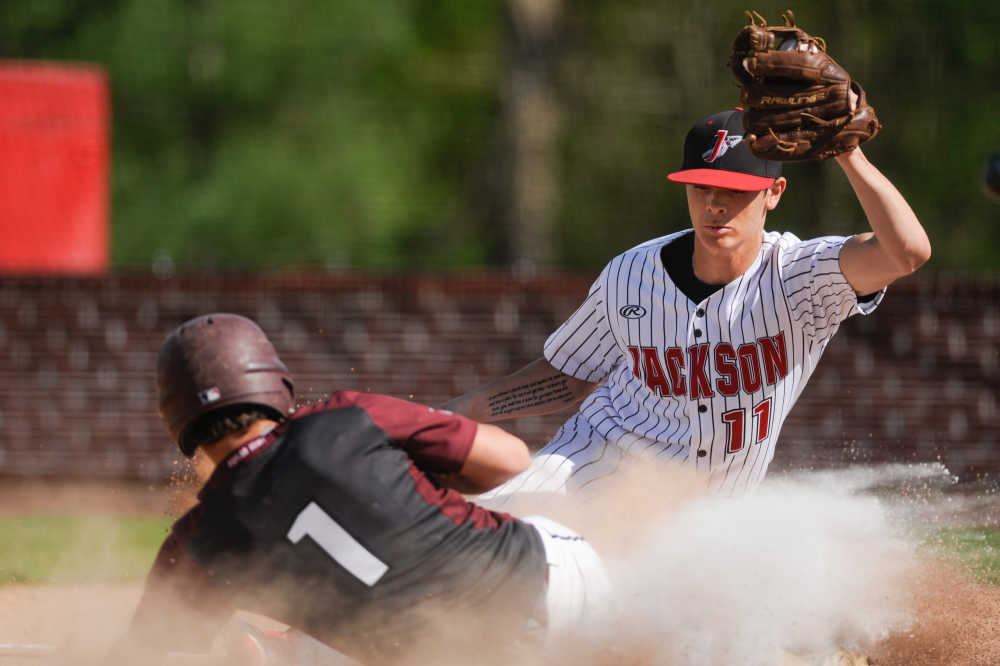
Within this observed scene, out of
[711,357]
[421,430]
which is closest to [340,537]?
[421,430]

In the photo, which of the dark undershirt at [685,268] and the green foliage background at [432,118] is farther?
the green foliage background at [432,118]

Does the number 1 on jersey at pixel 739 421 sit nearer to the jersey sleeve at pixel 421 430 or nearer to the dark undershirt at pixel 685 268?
the dark undershirt at pixel 685 268

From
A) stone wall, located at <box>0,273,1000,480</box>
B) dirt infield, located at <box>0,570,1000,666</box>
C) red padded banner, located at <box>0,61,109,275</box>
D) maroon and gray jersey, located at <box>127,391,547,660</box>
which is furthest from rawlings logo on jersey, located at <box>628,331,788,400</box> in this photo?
red padded banner, located at <box>0,61,109,275</box>

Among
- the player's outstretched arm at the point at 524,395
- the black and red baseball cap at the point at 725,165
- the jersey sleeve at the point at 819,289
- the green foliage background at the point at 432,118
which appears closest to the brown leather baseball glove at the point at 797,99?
the black and red baseball cap at the point at 725,165

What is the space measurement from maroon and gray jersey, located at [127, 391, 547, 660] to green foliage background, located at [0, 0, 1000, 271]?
1713 centimetres

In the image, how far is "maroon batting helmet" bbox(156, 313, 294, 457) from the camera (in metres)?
3.34

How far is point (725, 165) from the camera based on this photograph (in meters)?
4.53

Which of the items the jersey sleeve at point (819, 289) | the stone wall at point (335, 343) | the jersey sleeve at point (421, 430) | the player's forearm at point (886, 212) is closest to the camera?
the jersey sleeve at point (421, 430)

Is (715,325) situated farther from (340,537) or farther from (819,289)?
(340,537)

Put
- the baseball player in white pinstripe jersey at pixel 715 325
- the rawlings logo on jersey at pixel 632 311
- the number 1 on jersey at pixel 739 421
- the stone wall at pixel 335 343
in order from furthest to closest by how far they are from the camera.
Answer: the stone wall at pixel 335 343 → the rawlings logo on jersey at pixel 632 311 → the number 1 on jersey at pixel 739 421 → the baseball player in white pinstripe jersey at pixel 715 325

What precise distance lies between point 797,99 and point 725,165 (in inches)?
22.7

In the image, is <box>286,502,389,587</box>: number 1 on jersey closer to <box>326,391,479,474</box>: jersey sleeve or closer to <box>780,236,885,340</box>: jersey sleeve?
<box>326,391,479,474</box>: jersey sleeve

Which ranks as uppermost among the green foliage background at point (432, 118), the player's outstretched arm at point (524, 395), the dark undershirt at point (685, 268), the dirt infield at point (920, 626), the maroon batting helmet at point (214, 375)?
the maroon batting helmet at point (214, 375)

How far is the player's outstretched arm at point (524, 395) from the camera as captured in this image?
5000 mm
